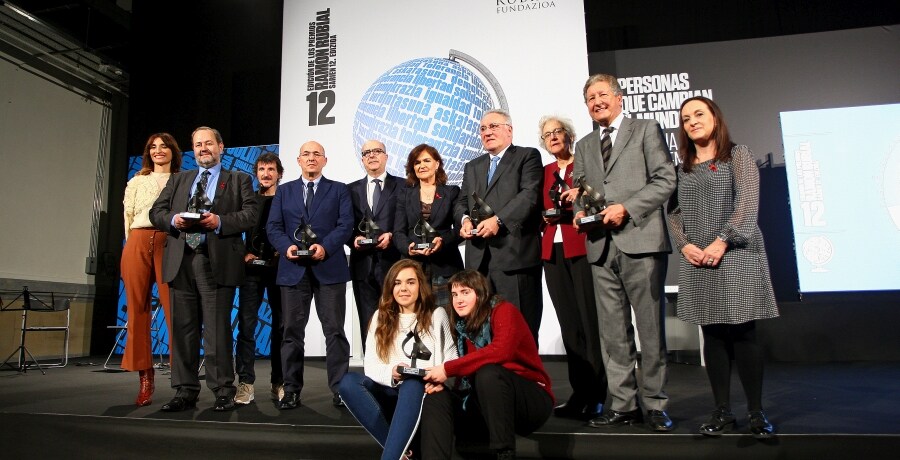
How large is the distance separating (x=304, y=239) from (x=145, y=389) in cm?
133

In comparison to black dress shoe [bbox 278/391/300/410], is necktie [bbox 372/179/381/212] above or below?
above

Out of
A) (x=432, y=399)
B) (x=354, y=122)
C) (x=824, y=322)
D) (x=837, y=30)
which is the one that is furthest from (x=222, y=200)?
(x=837, y=30)

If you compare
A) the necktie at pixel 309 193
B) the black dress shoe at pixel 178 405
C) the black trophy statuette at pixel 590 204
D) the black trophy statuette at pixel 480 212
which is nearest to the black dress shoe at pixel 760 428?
the black trophy statuette at pixel 590 204

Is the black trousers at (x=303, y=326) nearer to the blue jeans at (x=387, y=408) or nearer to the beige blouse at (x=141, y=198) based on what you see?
the blue jeans at (x=387, y=408)

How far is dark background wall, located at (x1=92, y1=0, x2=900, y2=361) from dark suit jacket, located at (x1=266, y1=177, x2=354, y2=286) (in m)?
3.65

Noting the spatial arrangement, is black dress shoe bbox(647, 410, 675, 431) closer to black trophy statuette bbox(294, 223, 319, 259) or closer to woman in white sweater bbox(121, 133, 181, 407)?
black trophy statuette bbox(294, 223, 319, 259)

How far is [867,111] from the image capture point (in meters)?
4.80

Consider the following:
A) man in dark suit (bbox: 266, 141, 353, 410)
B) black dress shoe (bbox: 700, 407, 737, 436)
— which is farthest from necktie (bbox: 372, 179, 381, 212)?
black dress shoe (bbox: 700, 407, 737, 436)

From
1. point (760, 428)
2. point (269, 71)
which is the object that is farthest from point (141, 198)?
point (269, 71)

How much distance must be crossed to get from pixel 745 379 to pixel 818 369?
8.82 ft

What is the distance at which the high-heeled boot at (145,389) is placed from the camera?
322 cm

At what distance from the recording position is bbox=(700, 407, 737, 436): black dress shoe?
2.14 m

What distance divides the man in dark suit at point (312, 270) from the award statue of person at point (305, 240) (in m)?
0.02

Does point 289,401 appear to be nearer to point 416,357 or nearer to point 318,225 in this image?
point 318,225
